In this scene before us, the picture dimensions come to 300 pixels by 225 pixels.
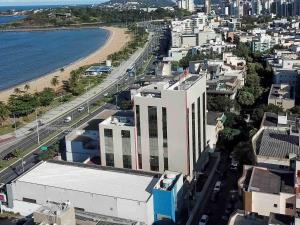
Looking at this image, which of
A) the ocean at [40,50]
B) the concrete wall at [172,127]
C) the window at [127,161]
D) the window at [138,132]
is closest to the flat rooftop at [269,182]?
the concrete wall at [172,127]

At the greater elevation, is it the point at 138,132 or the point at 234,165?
the point at 138,132

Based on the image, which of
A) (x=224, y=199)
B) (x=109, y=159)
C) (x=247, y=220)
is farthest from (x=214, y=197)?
(x=247, y=220)

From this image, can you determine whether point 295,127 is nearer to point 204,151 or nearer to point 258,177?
point 204,151

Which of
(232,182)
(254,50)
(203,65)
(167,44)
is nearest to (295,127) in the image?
(232,182)

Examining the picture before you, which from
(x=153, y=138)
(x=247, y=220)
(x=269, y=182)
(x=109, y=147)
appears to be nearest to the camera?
(x=247, y=220)

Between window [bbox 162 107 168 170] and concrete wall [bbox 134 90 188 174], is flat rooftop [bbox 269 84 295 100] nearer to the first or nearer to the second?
concrete wall [bbox 134 90 188 174]

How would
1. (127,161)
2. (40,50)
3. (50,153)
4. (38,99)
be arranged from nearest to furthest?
1. (127,161)
2. (50,153)
3. (38,99)
4. (40,50)

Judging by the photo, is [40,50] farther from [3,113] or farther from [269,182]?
[269,182]
